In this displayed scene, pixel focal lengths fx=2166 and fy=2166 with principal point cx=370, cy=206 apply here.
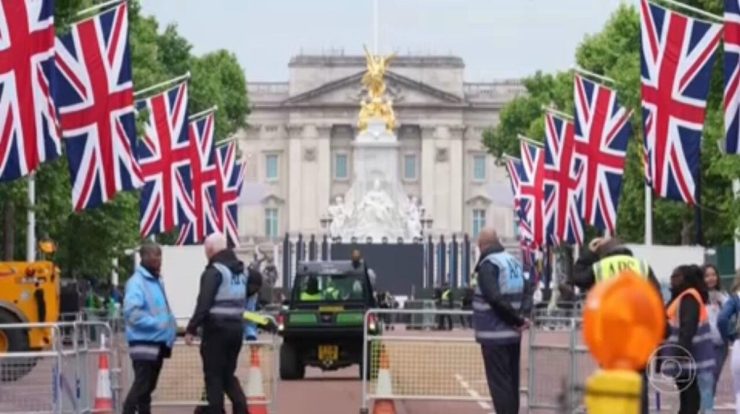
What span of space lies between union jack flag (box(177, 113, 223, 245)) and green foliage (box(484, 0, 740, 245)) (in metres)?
11.6

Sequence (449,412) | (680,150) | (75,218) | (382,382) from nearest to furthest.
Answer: (382,382) < (449,412) < (680,150) < (75,218)

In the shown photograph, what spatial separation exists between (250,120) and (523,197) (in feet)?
363

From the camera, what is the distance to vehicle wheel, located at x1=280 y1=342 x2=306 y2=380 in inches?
1231

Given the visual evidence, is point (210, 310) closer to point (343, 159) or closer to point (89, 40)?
point (89, 40)

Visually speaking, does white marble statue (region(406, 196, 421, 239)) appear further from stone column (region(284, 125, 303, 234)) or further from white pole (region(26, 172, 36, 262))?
white pole (region(26, 172, 36, 262))

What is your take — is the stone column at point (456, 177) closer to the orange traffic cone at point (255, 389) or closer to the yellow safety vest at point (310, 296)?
the yellow safety vest at point (310, 296)

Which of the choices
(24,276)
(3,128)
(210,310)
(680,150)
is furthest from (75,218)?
(210,310)

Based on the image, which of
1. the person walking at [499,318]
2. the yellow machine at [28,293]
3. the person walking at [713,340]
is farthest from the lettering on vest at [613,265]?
the yellow machine at [28,293]

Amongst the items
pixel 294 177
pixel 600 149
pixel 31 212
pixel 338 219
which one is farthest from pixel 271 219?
pixel 600 149

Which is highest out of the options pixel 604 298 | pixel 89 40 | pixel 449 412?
pixel 89 40

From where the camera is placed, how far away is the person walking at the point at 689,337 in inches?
648

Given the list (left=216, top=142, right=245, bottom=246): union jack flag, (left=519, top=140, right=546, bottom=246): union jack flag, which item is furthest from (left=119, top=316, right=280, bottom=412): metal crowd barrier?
(left=519, top=140, right=546, bottom=246): union jack flag

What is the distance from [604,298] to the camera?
116 inches

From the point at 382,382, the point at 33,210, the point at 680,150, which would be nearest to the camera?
the point at 382,382
